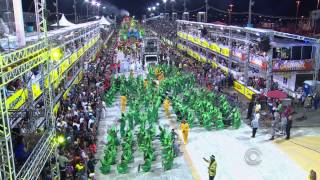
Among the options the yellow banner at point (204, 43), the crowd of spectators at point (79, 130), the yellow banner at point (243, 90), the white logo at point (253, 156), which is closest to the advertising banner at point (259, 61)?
the yellow banner at point (243, 90)

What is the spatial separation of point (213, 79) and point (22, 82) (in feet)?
60.8

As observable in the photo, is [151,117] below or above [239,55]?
below

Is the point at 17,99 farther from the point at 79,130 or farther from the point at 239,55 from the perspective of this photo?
the point at 239,55

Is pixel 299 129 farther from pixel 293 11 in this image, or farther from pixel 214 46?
pixel 293 11

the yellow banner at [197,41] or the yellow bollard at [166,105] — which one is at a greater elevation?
the yellow banner at [197,41]

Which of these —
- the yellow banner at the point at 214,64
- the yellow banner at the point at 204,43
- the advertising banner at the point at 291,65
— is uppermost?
the yellow banner at the point at 204,43

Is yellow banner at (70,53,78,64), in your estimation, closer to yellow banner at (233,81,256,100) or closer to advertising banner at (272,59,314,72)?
yellow banner at (233,81,256,100)

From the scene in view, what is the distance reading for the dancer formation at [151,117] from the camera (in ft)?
50.6

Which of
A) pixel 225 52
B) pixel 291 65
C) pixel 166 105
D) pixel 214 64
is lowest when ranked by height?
pixel 166 105

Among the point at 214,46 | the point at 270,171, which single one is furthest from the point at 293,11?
the point at 270,171

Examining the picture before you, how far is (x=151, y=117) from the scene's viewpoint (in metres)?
20.5

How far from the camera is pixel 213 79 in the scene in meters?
30.7

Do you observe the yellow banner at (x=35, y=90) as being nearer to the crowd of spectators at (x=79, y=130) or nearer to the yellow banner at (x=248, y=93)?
the crowd of spectators at (x=79, y=130)

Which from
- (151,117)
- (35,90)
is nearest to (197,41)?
(151,117)
